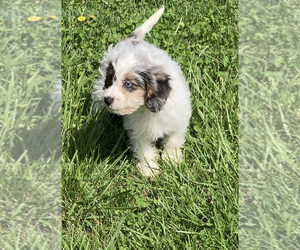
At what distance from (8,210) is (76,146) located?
4.89 feet

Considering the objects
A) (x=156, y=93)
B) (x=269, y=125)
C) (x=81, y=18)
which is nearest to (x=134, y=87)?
(x=156, y=93)

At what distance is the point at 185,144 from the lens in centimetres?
343

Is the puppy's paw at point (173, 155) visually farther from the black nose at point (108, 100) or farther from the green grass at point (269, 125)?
the green grass at point (269, 125)

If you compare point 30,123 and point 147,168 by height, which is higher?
point 30,123

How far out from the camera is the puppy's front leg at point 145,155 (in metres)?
3.28

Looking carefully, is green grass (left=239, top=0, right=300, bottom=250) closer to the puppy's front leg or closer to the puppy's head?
the puppy's head

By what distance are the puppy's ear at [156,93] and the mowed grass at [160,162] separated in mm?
578

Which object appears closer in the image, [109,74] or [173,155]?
[109,74]

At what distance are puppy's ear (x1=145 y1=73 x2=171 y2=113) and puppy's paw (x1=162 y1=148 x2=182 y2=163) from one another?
552mm

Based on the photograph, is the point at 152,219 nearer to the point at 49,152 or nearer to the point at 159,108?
the point at 159,108

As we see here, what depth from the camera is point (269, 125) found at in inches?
73.2

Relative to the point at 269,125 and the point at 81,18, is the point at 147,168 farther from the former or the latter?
the point at 81,18

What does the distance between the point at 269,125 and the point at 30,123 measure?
1.05 m

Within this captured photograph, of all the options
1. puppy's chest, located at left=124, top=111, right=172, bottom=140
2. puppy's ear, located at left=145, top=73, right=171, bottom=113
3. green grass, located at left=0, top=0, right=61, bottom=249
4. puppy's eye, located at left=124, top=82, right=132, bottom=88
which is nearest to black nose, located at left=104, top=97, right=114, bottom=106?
puppy's eye, located at left=124, top=82, right=132, bottom=88
